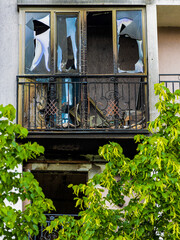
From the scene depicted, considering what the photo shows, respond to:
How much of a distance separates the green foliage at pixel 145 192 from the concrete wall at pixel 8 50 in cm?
404

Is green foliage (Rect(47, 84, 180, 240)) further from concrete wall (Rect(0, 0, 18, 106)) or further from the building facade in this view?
concrete wall (Rect(0, 0, 18, 106))

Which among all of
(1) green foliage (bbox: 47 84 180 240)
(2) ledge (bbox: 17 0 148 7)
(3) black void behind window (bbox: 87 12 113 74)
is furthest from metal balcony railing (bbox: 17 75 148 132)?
(1) green foliage (bbox: 47 84 180 240)

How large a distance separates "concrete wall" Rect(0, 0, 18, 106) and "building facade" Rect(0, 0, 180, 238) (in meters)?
0.02

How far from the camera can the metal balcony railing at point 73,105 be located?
46.6ft

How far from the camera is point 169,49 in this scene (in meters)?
15.8

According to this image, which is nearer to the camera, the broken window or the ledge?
the broken window

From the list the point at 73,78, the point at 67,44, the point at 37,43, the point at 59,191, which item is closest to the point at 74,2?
the point at 67,44

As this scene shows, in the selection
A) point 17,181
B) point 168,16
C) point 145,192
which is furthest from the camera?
point 168,16

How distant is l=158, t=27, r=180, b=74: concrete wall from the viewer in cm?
1561

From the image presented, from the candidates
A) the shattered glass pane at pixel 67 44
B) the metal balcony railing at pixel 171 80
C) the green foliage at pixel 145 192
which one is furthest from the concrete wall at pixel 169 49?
the green foliage at pixel 145 192

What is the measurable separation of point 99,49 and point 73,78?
5.26ft

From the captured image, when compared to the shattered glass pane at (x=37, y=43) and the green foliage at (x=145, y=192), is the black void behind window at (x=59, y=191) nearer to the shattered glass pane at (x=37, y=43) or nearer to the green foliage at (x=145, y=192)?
the shattered glass pane at (x=37, y=43)

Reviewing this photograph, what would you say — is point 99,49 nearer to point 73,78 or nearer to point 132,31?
point 132,31

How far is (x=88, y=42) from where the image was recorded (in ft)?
51.9
